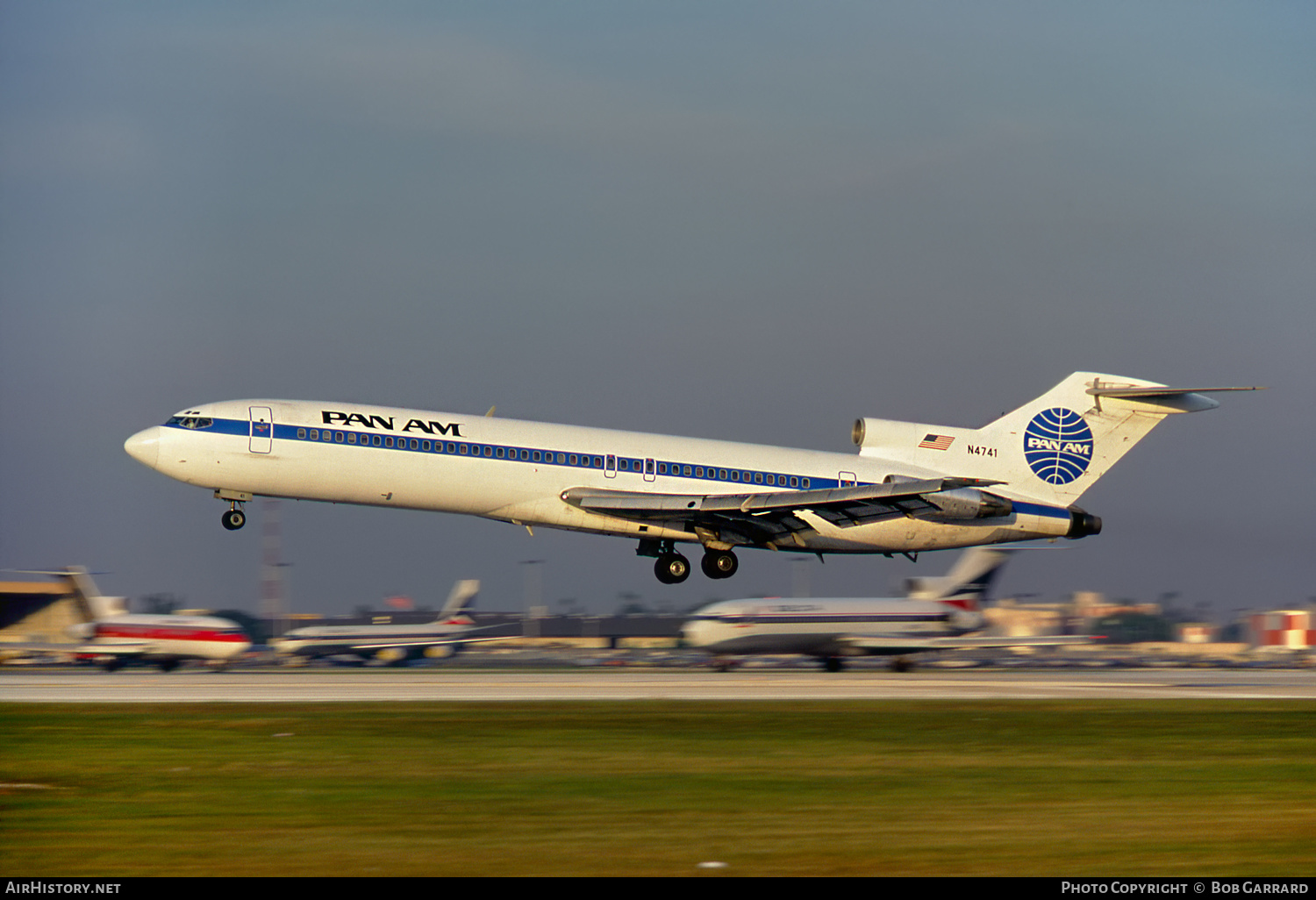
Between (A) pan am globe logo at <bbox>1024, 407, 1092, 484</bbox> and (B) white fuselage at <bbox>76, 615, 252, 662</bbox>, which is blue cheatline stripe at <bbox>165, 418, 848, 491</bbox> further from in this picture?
(B) white fuselage at <bbox>76, 615, 252, 662</bbox>

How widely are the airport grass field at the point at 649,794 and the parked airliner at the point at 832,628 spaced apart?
64.5 feet

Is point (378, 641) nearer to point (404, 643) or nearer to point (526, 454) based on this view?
point (404, 643)

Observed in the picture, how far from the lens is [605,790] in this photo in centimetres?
2044

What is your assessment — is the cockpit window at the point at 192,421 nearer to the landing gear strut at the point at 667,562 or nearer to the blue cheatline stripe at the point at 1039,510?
the landing gear strut at the point at 667,562

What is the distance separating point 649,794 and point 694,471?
23395 millimetres

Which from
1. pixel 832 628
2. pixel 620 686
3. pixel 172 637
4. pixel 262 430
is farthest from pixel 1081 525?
pixel 172 637

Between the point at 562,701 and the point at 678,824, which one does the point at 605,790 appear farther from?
the point at 562,701

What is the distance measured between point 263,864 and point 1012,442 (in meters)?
36.2

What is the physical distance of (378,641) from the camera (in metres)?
71.3

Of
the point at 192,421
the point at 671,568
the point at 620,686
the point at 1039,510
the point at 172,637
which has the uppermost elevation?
the point at 192,421

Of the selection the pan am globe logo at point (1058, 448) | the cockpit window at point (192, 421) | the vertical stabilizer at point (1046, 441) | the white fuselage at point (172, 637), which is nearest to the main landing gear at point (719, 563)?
the vertical stabilizer at point (1046, 441)

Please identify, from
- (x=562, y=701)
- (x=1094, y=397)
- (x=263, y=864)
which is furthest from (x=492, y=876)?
(x=1094, y=397)

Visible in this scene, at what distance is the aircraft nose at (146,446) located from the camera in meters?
39.1

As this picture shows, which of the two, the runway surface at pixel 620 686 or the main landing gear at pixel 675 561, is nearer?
the runway surface at pixel 620 686
